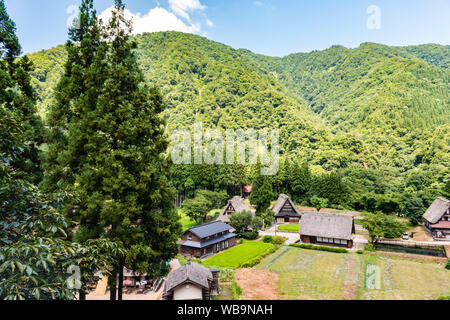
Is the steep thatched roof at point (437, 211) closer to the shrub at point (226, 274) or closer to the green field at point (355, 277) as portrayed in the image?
the green field at point (355, 277)

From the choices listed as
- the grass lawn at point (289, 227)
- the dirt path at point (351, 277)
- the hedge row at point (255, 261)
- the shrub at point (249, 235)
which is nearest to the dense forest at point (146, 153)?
the shrub at point (249, 235)

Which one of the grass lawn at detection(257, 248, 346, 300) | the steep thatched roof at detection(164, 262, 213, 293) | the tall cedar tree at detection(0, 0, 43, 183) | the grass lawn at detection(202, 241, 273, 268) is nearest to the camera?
the tall cedar tree at detection(0, 0, 43, 183)

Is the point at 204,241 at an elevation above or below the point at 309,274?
above

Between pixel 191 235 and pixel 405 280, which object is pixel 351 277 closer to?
pixel 405 280

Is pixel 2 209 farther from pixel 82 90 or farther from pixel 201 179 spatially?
pixel 201 179

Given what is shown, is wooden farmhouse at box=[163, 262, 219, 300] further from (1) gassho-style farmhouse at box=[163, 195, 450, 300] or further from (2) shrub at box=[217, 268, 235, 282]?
(1) gassho-style farmhouse at box=[163, 195, 450, 300]

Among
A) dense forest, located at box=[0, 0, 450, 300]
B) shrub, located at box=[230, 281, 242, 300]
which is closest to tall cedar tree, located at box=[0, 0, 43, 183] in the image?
dense forest, located at box=[0, 0, 450, 300]

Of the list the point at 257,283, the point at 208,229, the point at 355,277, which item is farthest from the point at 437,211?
the point at 208,229
